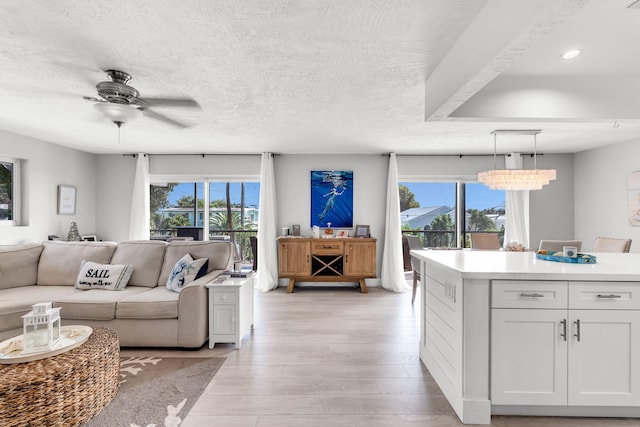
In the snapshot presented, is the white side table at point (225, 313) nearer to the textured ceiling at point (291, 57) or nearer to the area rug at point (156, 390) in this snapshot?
the area rug at point (156, 390)

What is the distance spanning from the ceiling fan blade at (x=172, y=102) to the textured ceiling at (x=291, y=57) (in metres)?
0.07

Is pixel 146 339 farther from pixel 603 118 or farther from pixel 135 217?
pixel 603 118

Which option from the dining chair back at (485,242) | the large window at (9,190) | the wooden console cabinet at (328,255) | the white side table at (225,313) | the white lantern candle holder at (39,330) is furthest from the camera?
the wooden console cabinet at (328,255)

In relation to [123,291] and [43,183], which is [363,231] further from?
[43,183]

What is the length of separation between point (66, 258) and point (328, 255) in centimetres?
335

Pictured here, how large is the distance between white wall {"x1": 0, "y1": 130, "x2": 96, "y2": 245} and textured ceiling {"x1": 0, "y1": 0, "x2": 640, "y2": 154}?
0.49 metres

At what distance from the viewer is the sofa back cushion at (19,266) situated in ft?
10.7

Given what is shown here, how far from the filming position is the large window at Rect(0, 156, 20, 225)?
404 cm

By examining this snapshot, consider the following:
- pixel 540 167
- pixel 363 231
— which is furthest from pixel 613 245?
pixel 363 231

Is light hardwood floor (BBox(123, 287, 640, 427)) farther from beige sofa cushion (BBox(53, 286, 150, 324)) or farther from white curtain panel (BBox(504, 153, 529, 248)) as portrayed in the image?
white curtain panel (BBox(504, 153, 529, 248))

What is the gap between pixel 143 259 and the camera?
343 centimetres

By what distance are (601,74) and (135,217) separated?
20.5ft

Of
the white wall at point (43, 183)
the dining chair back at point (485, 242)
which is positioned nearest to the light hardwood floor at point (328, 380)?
the dining chair back at point (485, 242)

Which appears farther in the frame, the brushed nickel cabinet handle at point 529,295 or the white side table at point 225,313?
the white side table at point 225,313
